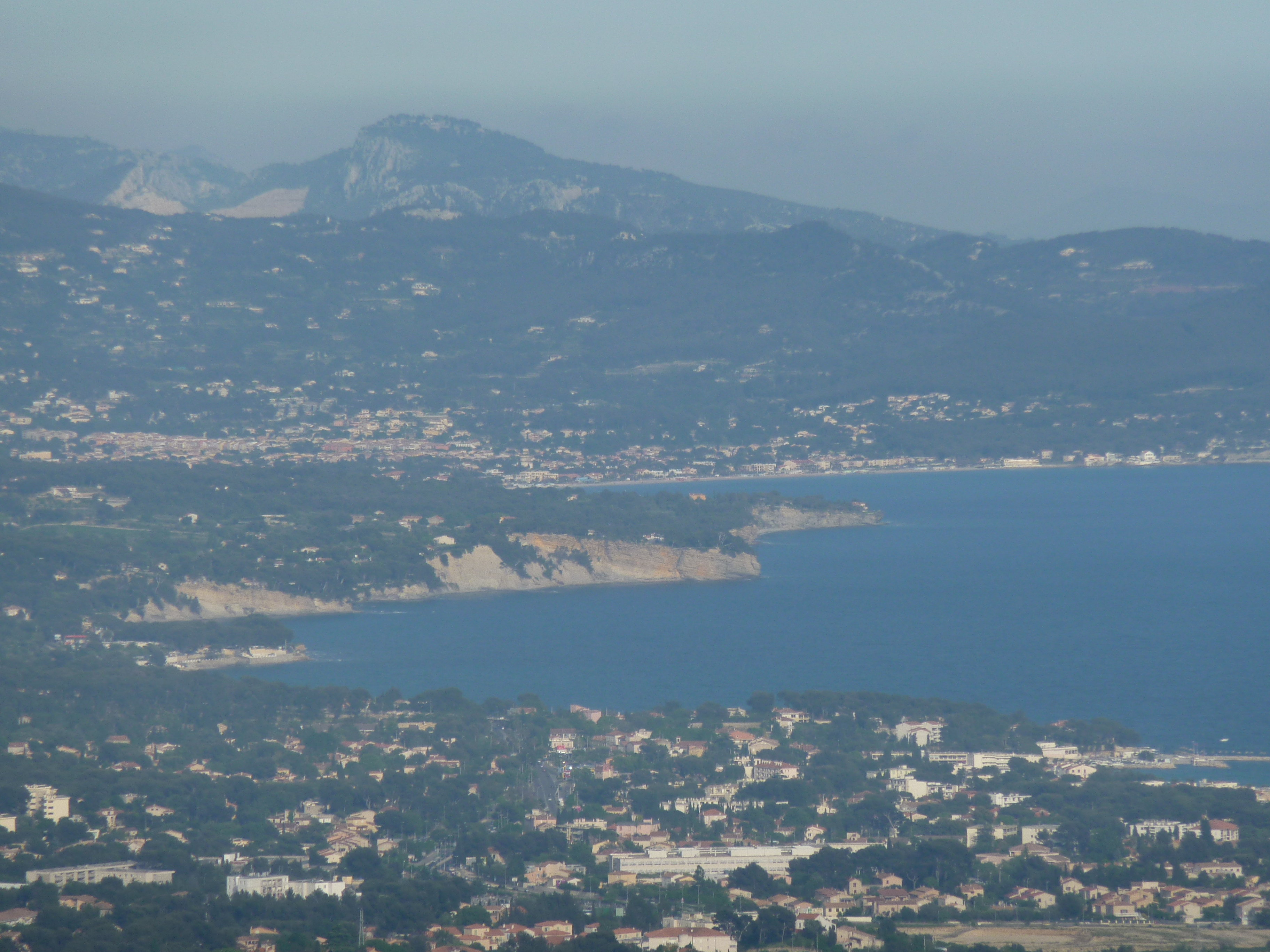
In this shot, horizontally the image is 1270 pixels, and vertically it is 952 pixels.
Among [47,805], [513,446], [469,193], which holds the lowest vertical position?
[47,805]

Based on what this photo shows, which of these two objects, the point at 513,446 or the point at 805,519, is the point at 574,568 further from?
the point at 513,446

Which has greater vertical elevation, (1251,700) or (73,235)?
(73,235)

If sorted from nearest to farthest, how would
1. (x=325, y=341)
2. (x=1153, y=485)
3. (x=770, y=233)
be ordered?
1. (x=1153, y=485)
2. (x=325, y=341)
3. (x=770, y=233)

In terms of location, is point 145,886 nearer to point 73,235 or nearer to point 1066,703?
point 1066,703

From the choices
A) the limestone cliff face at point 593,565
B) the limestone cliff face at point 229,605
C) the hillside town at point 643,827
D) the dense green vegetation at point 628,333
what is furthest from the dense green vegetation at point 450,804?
the dense green vegetation at point 628,333

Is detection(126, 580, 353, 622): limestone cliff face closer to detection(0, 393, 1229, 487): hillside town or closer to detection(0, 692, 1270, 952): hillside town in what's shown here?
detection(0, 692, 1270, 952): hillside town

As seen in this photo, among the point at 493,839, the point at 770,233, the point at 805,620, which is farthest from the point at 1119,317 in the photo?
the point at 493,839

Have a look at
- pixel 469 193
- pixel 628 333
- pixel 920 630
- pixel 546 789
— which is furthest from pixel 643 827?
pixel 469 193
